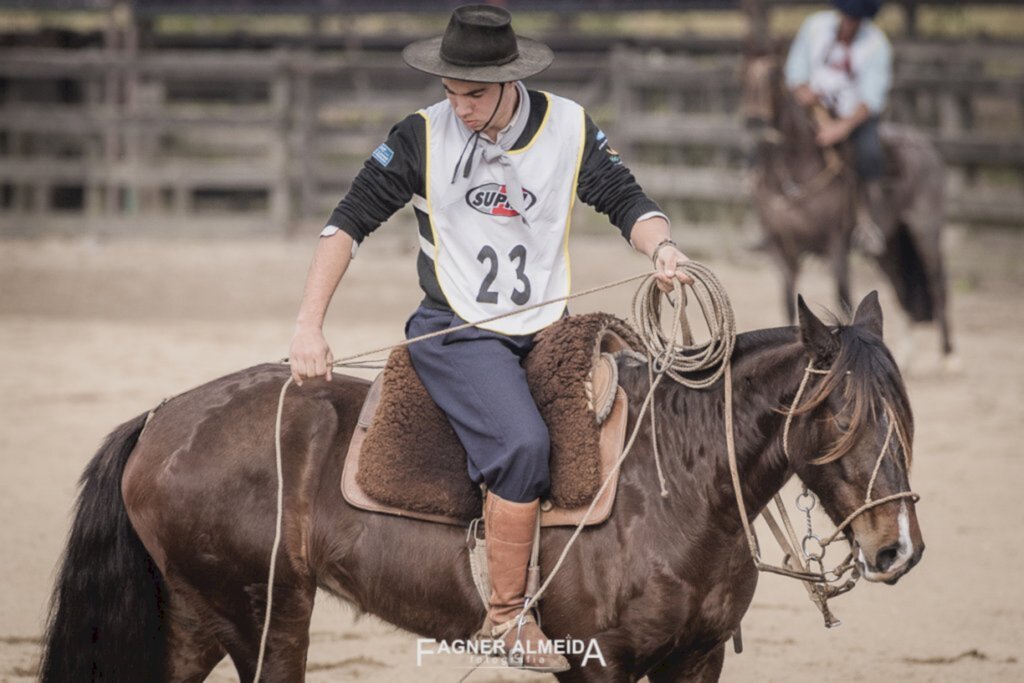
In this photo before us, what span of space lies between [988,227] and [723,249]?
2.93m

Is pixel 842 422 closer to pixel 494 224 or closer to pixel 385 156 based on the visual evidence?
pixel 494 224

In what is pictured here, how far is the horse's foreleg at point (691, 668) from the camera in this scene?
361 centimetres

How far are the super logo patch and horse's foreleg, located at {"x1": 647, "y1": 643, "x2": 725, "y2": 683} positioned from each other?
132cm

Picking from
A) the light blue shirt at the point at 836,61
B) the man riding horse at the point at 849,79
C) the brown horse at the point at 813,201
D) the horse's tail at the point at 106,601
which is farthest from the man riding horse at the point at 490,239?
the light blue shirt at the point at 836,61

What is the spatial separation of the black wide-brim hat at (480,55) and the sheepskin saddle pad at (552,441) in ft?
2.33

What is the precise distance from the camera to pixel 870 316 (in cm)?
351

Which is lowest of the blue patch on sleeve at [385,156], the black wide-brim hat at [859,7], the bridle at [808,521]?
the bridle at [808,521]

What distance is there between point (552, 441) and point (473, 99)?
953 mm

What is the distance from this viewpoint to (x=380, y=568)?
12.0 ft

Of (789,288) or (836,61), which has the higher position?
(836,61)

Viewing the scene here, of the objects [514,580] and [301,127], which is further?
[301,127]

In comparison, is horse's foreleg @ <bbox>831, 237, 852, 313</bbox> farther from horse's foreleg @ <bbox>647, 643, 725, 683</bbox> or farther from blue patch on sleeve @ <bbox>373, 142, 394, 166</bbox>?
blue patch on sleeve @ <bbox>373, 142, 394, 166</bbox>

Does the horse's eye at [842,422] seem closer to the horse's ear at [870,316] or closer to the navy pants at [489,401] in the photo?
the horse's ear at [870,316]

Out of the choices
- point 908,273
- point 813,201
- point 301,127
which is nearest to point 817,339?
point 813,201
